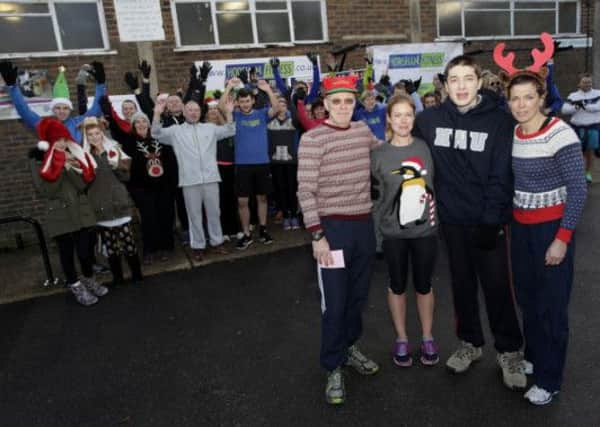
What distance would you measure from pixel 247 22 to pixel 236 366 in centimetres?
707

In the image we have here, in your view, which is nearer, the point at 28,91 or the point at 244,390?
the point at 244,390

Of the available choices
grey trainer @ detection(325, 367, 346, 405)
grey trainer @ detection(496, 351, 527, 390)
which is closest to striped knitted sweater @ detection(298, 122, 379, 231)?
grey trainer @ detection(325, 367, 346, 405)

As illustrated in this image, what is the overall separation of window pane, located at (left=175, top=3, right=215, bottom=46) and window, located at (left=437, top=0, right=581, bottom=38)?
200 inches

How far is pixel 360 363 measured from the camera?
3.38 meters

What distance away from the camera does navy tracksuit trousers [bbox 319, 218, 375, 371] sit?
3.00 meters

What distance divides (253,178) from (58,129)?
252 centimetres

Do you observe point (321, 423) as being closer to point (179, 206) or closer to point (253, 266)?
point (253, 266)

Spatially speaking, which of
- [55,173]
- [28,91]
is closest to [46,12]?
[28,91]

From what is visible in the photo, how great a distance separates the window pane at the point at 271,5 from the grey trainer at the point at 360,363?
739 cm

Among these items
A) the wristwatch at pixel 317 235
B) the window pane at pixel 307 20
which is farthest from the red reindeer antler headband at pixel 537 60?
the window pane at pixel 307 20

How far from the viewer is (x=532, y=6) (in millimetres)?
11234

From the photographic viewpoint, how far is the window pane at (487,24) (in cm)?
1062

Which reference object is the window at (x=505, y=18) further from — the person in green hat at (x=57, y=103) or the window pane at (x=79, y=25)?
the person in green hat at (x=57, y=103)

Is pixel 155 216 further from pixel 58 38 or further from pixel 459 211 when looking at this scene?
pixel 459 211
